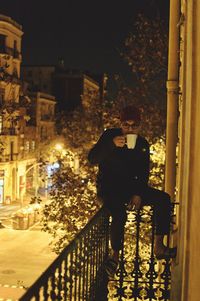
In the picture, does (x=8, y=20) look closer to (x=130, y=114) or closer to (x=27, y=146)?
(x=27, y=146)

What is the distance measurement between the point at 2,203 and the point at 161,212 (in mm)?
42925

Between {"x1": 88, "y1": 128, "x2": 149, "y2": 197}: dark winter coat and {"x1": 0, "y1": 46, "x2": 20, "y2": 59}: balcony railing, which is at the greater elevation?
{"x1": 0, "y1": 46, "x2": 20, "y2": 59}: balcony railing

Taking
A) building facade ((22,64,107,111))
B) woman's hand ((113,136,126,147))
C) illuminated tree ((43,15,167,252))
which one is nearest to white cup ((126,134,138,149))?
woman's hand ((113,136,126,147))

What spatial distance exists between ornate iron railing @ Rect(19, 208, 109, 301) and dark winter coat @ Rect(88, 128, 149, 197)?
0.48 m

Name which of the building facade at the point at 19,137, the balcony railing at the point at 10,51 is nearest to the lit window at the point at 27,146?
the building facade at the point at 19,137

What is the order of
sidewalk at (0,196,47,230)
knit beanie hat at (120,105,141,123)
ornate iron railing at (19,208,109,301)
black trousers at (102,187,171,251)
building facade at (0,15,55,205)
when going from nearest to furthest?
ornate iron railing at (19,208,109,301) → knit beanie hat at (120,105,141,123) → black trousers at (102,187,171,251) → sidewalk at (0,196,47,230) → building facade at (0,15,55,205)

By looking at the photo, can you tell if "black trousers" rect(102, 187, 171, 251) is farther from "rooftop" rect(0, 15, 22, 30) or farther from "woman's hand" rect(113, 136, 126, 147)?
"rooftop" rect(0, 15, 22, 30)

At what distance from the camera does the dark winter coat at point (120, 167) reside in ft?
19.0

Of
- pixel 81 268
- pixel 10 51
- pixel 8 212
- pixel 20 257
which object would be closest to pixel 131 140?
pixel 81 268

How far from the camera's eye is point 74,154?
1733 centimetres

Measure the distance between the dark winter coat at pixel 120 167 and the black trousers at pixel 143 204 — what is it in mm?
73

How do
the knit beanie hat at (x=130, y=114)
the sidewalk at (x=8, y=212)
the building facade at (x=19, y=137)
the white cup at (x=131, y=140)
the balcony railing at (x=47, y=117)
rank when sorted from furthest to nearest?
the balcony railing at (x=47, y=117), the building facade at (x=19, y=137), the sidewalk at (x=8, y=212), the knit beanie hat at (x=130, y=114), the white cup at (x=131, y=140)

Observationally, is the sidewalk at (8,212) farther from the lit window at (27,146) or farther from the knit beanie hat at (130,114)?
the knit beanie hat at (130,114)

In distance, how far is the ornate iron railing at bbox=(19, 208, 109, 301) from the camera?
3.64 meters
